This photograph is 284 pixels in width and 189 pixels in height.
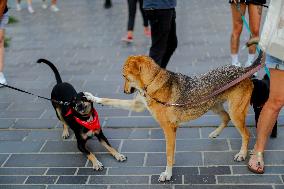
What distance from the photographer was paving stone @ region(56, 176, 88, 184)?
3889mm

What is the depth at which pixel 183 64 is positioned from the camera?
699cm

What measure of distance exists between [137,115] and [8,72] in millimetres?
3300

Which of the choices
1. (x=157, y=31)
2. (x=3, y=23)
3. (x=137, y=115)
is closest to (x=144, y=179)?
(x=137, y=115)

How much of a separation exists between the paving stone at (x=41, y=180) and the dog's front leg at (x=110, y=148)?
644 millimetres

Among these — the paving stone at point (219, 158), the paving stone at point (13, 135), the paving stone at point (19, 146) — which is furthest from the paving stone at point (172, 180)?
the paving stone at point (13, 135)

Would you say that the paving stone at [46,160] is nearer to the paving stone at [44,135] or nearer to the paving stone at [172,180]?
the paving stone at [44,135]

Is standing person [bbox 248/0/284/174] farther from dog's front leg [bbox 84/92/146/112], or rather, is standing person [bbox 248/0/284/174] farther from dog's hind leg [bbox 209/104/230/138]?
dog's front leg [bbox 84/92/146/112]

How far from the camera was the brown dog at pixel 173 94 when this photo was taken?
11.7 ft

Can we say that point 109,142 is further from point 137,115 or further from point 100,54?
point 100,54

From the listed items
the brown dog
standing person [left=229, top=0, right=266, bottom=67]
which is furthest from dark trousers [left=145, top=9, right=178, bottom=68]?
the brown dog

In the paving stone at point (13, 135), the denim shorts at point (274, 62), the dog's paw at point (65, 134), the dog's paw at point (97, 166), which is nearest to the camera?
the denim shorts at point (274, 62)

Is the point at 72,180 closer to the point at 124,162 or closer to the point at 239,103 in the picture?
the point at 124,162

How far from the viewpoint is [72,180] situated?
3.91 m

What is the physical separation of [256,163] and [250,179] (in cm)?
20
